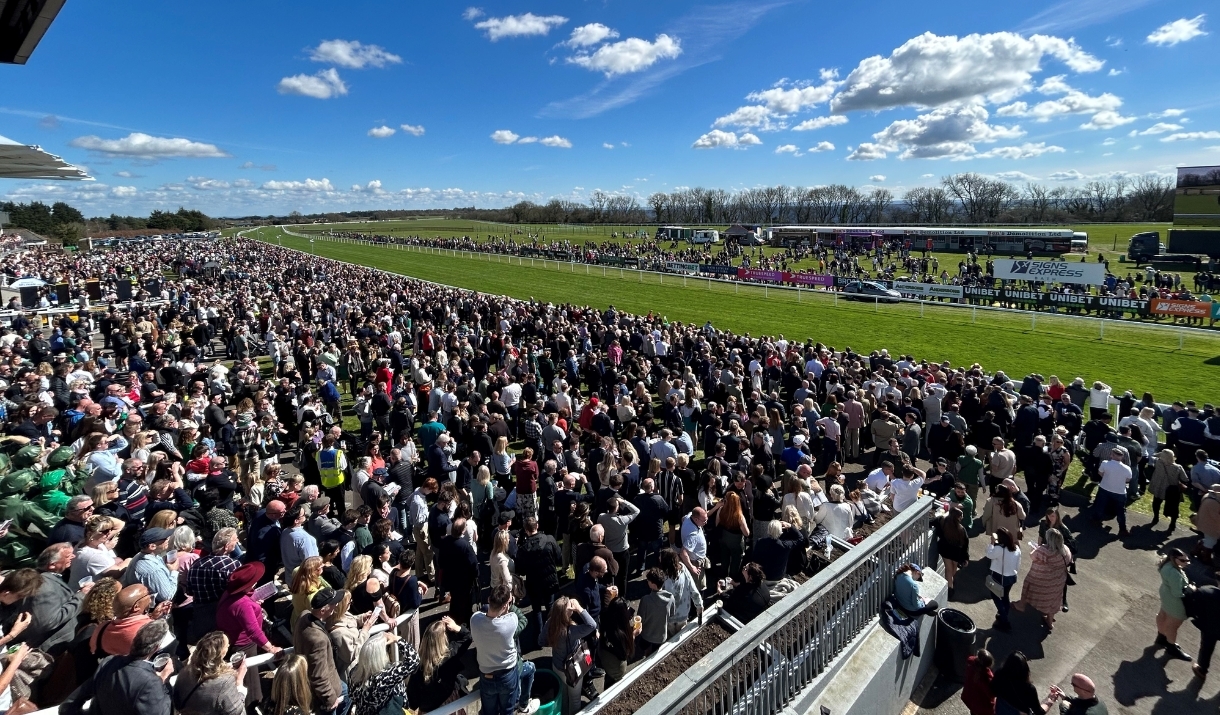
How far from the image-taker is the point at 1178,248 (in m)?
44.3

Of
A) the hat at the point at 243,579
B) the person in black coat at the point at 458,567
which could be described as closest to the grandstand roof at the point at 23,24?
the hat at the point at 243,579

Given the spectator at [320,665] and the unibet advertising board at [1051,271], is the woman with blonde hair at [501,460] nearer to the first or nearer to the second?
the spectator at [320,665]

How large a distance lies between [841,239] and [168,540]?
68.1 metres

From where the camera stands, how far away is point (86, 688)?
11.6 ft

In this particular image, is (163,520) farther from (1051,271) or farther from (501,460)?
(1051,271)

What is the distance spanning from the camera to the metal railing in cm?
392

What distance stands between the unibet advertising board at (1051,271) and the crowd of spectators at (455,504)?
22189mm

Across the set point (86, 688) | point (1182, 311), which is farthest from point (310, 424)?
point (1182, 311)

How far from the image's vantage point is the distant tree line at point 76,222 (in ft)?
320

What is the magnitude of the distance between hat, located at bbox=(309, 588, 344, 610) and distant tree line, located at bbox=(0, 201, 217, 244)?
102910mm

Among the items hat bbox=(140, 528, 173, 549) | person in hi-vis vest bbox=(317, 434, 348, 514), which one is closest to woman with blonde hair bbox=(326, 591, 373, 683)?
hat bbox=(140, 528, 173, 549)

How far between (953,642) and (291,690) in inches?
224

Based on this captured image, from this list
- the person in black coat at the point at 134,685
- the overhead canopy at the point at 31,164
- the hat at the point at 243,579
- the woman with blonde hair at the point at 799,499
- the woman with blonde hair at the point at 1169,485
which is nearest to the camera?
the person in black coat at the point at 134,685

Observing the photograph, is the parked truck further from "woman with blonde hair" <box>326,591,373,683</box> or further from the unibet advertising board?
"woman with blonde hair" <box>326,591,373,683</box>
